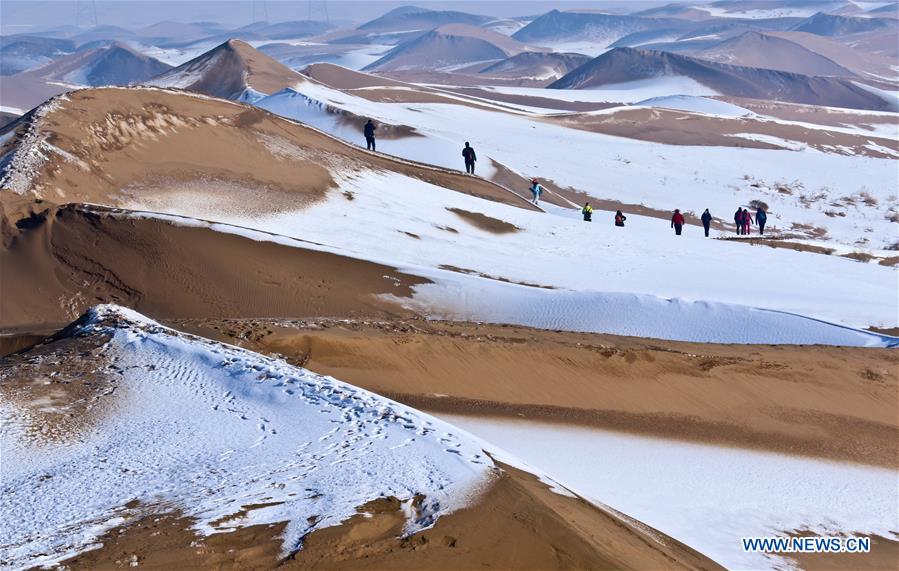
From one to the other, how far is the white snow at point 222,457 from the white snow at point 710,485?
193 cm

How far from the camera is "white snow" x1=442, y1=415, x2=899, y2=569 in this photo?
824 cm

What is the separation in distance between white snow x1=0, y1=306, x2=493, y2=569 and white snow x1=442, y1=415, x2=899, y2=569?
1927 millimetres

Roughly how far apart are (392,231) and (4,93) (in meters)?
62.7

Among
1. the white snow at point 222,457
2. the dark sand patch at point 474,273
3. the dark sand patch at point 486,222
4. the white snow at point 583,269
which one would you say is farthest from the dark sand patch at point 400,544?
the dark sand patch at point 486,222

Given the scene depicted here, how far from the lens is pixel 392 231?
18.5m

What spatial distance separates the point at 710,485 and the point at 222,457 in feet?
15.6

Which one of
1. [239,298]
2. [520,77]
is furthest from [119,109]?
[520,77]

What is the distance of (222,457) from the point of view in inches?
282

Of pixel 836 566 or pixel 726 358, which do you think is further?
pixel 726 358

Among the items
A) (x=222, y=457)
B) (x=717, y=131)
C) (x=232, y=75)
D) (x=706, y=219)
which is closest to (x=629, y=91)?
(x=717, y=131)

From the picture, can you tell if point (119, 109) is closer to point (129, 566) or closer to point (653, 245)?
point (653, 245)

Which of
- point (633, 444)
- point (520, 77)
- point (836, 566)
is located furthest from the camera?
point (520, 77)

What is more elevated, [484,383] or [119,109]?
[119,109]

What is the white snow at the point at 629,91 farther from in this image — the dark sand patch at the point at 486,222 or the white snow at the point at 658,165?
the dark sand patch at the point at 486,222
